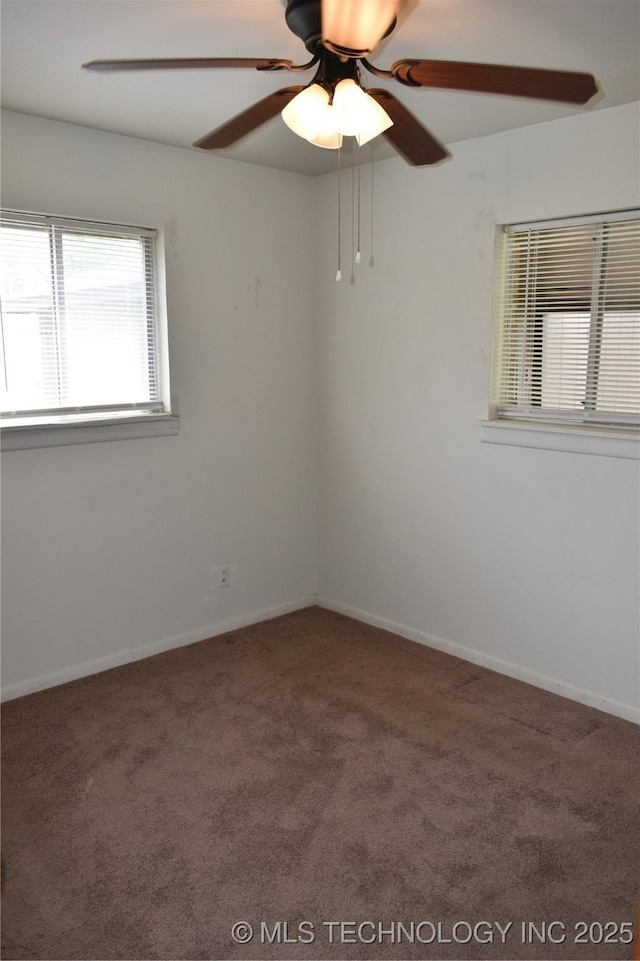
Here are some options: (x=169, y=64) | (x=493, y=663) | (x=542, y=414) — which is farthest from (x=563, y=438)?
(x=169, y=64)

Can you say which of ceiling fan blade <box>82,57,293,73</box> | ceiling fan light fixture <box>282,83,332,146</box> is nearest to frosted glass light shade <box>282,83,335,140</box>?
ceiling fan light fixture <box>282,83,332,146</box>

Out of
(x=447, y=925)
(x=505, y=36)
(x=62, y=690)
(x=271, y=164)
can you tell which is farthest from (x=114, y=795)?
(x=271, y=164)

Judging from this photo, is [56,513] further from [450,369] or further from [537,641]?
[537,641]

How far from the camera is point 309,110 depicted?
1772 millimetres

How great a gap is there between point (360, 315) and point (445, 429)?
0.79m

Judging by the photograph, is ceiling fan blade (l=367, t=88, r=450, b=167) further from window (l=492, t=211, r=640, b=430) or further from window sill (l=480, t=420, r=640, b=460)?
window sill (l=480, t=420, r=640, b=460)

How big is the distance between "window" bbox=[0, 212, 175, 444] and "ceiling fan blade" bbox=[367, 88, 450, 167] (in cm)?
158

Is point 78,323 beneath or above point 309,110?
beneath

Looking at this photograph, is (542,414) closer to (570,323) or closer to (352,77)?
(570,323)

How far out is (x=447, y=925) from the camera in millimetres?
1916

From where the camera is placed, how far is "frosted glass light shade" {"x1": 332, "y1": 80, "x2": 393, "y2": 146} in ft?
5.61

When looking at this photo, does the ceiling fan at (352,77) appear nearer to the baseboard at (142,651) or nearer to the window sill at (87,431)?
the window sill at (87,431)

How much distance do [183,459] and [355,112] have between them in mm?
2123

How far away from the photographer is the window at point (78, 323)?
2.95 meters
